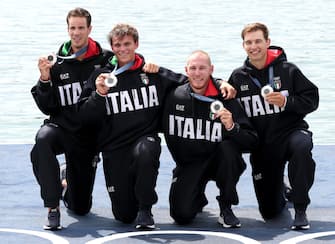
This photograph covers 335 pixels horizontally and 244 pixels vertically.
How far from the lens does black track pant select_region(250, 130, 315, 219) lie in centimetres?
734

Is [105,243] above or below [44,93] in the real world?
below

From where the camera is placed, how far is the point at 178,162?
7.71 m

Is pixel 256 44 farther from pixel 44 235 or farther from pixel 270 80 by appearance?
pixel 44 235

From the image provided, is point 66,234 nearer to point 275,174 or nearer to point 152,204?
point 152,204

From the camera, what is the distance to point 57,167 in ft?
24.5

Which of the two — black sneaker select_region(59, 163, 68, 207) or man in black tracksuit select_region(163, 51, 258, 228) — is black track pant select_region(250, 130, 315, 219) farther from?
black sneaker select_region(59, 163, 68, 207)

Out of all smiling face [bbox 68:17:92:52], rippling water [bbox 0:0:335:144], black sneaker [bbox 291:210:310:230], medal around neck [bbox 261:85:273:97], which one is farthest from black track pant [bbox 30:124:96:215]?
rippling water [bbox 0:0:335:144]

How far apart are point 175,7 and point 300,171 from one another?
14.4 meters

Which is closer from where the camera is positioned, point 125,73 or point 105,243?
point 105,243

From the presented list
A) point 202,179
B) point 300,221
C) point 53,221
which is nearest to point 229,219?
point 202,179

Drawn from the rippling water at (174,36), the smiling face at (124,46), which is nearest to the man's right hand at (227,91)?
the smiling face at (124,46)

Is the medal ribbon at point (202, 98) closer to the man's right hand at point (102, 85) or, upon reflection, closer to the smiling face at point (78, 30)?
the man's right hand at point (102, 85)

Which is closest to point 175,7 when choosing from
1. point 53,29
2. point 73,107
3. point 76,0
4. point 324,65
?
point 76,0

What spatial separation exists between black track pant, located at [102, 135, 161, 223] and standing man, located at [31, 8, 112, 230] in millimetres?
208
